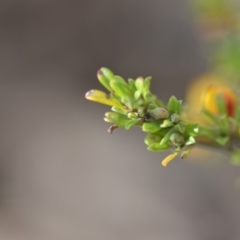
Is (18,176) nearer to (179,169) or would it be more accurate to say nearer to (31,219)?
(31,219)

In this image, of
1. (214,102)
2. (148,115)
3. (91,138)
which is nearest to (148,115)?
(148,115)

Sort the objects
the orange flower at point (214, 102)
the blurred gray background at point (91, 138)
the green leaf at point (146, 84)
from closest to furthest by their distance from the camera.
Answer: the green leaf at point (146, 84)
the orange flower at point (214, 102)
the blurred gray background at point (91, 138)

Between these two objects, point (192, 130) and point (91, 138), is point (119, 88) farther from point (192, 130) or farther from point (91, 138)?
point (91, 138)

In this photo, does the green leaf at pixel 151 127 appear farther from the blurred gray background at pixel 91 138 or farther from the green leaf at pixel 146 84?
the blurred gray background at pixel 91 138

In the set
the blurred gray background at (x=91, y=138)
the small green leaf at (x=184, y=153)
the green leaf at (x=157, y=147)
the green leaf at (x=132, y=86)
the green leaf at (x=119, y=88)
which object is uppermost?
the blurred gray background at (x=91, y=138)

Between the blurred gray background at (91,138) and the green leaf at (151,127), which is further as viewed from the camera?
the blurred gray background at (91,138)

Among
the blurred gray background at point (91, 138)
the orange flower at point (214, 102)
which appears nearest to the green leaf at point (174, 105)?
the orange flower at point (214, 102)

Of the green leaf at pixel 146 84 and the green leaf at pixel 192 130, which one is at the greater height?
the green leaf at pixel 146 84
